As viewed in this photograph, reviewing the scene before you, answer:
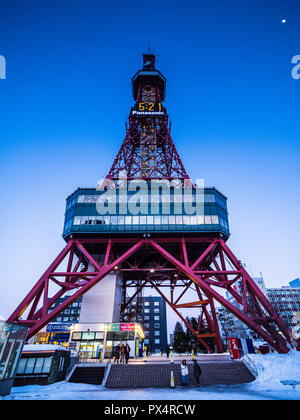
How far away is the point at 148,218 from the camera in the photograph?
29.0m

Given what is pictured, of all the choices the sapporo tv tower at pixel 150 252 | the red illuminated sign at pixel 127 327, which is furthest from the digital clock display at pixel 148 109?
the red illuminated sign at pixel 127 327

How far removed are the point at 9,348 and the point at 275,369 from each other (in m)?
14.7

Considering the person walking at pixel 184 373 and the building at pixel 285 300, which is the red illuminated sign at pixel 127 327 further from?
the building at pixel 285 300

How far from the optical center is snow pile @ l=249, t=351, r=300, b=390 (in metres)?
12.7

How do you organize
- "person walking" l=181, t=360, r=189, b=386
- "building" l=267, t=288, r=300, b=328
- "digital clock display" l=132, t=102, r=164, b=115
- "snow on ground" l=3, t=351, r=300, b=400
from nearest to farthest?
"snow on ground" l=3, t=351, r=300, b=400
"person walking" l=181, t=360, r=189, b=386
"digital clock display" l=132, t=102, r=164, b=115
"building" l=267, t=288, r=300, b=328

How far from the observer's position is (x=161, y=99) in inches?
2016

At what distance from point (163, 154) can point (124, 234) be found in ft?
64.3

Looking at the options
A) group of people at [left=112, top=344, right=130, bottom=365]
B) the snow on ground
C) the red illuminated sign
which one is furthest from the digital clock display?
the snow on ground

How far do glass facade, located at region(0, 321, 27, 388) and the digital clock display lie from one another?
137 ft

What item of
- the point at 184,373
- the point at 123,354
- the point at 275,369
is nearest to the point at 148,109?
the point at 123,354

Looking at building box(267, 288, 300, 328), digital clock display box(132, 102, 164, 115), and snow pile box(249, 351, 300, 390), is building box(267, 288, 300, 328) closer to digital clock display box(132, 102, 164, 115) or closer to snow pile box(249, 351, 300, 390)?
digital clock display box(132, 102, 164, 115)

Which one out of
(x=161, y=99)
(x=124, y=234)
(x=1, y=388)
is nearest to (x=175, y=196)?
(x=124, y=234)

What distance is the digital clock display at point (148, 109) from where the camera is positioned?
44.6 m
